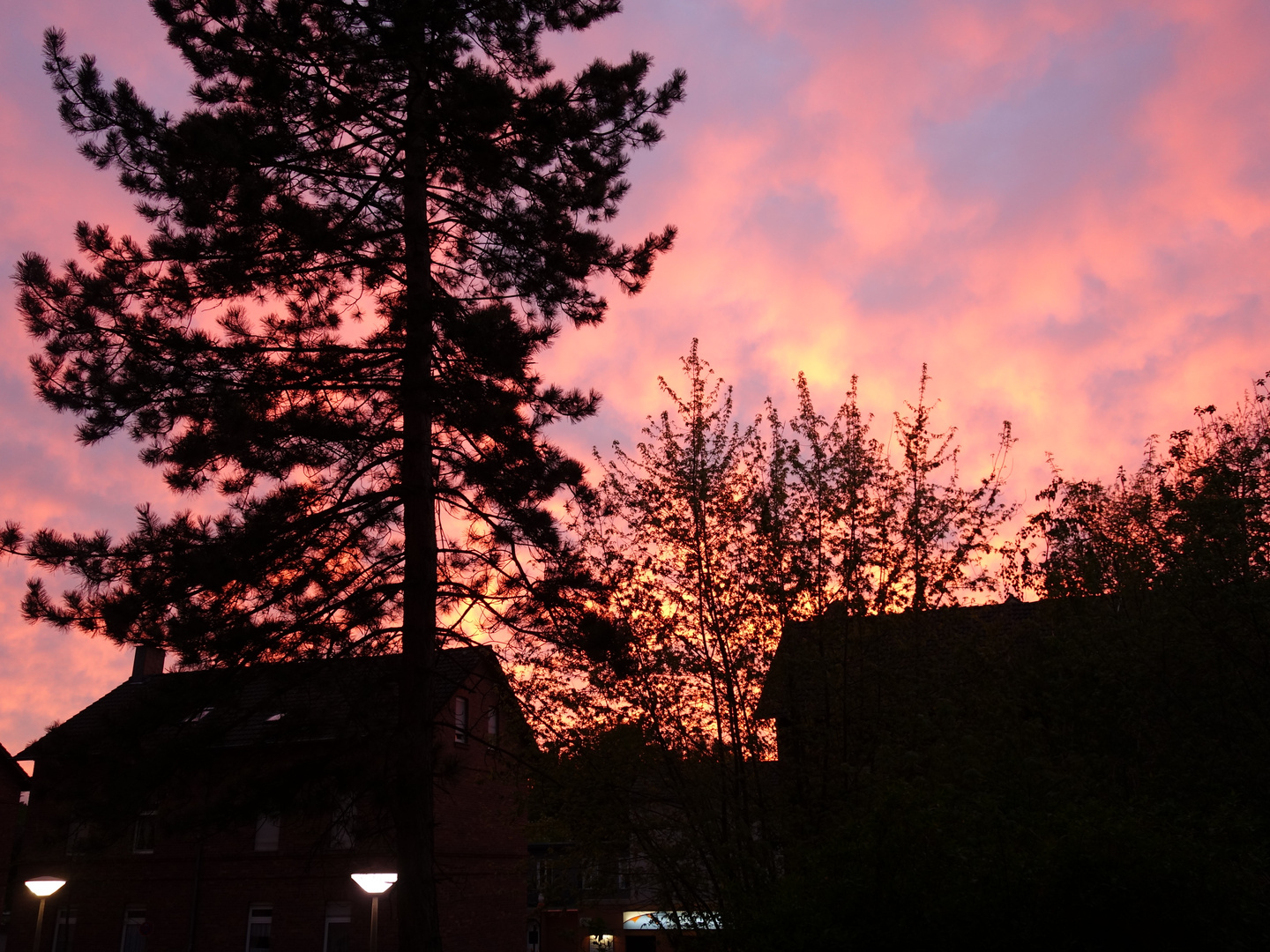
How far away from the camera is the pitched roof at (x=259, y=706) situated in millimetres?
9250

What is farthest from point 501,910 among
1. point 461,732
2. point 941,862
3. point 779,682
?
point 941,862

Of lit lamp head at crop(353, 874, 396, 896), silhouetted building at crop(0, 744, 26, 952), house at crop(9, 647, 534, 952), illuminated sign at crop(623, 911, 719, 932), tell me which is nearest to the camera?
house at crop(9, 647, 534, 952)

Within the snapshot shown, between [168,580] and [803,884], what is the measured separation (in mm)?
6704

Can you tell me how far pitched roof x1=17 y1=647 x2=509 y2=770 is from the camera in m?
9.25

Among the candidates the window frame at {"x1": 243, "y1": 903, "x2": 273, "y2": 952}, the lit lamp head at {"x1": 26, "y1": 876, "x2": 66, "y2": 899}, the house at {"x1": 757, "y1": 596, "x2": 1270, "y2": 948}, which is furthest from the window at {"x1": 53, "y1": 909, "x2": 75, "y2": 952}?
the house at {"x1": 757, "y1": 596, "x2": 1270, "y2": 948}

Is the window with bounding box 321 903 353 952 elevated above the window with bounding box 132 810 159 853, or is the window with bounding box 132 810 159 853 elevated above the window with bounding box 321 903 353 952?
the window with bounding box 132 810 159 853

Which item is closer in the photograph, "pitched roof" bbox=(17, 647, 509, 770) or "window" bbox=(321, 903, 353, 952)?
"pitched roof" bbox=(17, 647, 509, 770)

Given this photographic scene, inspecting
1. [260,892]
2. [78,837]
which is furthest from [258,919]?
[78,837]

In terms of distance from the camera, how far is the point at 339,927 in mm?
23219

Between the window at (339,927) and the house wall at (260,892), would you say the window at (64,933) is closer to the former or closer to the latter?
the house wall at (260,892)

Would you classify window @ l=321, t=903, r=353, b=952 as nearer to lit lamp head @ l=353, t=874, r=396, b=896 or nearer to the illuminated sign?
lit lamp head @ l=353, t=874, r=396, b=896

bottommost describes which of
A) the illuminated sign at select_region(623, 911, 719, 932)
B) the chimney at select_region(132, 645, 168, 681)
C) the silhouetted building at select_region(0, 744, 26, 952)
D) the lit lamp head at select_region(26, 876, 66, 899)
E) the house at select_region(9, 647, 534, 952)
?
the illuminated sign at select_region(623, 911, 719, 932)

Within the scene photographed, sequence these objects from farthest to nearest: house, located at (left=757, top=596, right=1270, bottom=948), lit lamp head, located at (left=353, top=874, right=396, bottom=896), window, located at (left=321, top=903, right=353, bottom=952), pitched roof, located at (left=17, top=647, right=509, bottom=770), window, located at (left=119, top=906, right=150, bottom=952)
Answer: window, located at (left=119, top=906, right=150, bottom=952) < window, located at (left=321, top=903, right=353, bottom=952) < lit lamp head, located at (left=353, top=874, right=396, bottom=896) < pitched roof, located at (left=17, top=647, right=509, bottom=770) < house, located at (left=757, top=596, right=1270, bottom=948)

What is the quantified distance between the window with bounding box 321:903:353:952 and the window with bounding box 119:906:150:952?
5146mm
